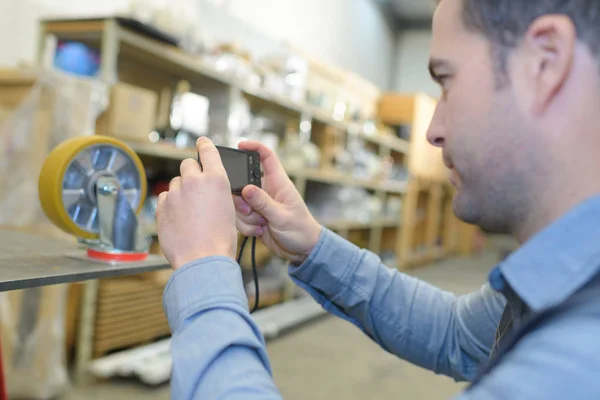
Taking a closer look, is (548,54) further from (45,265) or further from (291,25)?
(291,25)

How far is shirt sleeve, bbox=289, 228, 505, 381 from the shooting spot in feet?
3.10

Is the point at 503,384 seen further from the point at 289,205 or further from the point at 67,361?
the point at 67,361

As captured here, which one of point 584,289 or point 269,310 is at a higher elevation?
point 584,289

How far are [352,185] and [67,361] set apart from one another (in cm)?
270

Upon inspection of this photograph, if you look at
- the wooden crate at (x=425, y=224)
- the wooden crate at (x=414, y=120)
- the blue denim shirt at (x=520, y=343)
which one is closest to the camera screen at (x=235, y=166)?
the blue denim shirt at (x=520, y=343)

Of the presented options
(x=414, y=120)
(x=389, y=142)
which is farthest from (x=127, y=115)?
(x=414, y=120)

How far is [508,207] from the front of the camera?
23.7 inches

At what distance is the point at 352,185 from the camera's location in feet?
14.4

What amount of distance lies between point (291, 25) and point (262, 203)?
3.77 meters

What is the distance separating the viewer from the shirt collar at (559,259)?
493mm

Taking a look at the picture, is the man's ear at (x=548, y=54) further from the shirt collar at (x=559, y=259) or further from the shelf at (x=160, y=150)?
the shelf at (x=160, y=150)

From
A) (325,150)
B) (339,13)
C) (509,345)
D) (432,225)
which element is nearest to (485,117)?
(509,345)

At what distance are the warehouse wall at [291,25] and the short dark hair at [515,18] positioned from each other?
83.5 inches

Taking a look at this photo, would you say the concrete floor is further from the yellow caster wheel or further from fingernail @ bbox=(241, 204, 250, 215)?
fingernail @ bbox=(241, 204, 250, 215)
